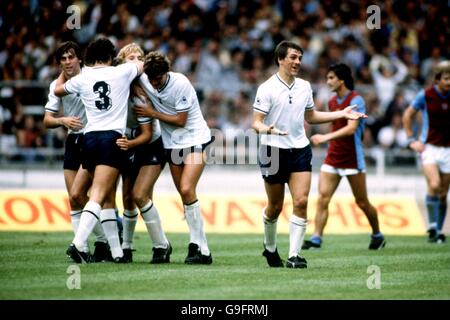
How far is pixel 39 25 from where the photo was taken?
21922 millimetres

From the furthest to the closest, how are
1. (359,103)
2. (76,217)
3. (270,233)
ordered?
(359,103)
(76,217)
(270,233)

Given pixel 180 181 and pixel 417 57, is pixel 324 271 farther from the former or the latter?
pixel 417 57

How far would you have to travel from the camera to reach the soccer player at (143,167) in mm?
11477

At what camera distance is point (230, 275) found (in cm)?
1055

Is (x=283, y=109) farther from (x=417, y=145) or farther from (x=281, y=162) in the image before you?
(x=417, y=145)

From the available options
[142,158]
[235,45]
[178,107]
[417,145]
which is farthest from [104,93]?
[235,45]

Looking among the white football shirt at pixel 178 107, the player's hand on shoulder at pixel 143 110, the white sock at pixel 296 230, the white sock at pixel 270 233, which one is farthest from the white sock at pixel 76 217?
the white sock at pixel 296 230

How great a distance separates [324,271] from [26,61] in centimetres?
1239

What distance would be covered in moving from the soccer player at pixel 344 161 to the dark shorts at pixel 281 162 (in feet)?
10.2

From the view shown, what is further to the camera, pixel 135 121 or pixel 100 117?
pixel 135 121

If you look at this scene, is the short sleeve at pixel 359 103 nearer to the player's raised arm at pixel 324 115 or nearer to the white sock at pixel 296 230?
the player's raised arm at pixel 324 115

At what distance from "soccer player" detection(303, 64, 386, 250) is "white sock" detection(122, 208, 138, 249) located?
11.0ft

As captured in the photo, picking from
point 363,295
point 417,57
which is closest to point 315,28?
point 417,57

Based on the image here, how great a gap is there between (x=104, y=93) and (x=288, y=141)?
215cm
